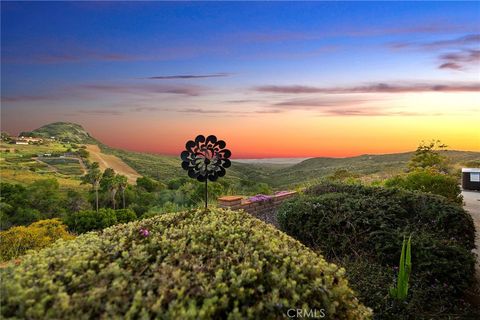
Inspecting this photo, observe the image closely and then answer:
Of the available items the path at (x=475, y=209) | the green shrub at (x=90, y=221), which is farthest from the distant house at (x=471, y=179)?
the green shrub at (x=90, y=221)

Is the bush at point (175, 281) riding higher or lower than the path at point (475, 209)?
higher

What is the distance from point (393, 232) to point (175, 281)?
360 cm

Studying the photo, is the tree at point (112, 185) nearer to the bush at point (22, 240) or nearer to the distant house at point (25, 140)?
the bush at point (22, 240)

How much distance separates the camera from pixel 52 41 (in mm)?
9000

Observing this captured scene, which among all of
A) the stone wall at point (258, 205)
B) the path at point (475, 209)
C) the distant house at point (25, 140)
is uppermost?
the distant house at point (25, 140)

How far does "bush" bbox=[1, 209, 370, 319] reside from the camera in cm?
164

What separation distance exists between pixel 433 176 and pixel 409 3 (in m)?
4.13

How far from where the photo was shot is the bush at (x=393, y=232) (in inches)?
153

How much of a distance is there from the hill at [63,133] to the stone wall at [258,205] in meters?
16.0

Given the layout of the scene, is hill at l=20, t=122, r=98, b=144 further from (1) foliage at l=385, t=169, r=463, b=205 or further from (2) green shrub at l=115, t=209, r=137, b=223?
(1) foliage at l=385, t=169, r=463, b=205

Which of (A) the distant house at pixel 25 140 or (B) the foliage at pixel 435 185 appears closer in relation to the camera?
(B) the foliage at pixel 435 185

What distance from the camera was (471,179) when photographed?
13.7m

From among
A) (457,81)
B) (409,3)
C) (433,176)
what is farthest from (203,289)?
(457,81)

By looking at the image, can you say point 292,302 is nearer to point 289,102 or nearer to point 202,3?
point 202,3
